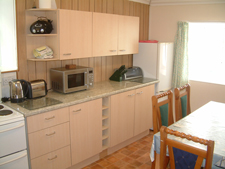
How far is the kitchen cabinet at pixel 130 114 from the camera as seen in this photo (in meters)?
3.25

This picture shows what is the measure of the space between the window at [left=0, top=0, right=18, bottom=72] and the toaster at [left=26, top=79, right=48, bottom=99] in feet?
0.95

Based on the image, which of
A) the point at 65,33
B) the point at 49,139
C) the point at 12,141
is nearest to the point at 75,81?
the point at 65,33

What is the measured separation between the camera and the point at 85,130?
9.37 ft

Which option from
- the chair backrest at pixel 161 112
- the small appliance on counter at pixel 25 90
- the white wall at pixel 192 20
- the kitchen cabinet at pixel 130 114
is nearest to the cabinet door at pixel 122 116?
the kitchen cabinet at pixel 130 114

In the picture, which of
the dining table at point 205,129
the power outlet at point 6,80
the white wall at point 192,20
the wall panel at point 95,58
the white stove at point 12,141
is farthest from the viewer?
the white wall at point 192,20

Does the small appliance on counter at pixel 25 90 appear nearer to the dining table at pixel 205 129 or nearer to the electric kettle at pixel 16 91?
the electric kettle at pixel 16 91

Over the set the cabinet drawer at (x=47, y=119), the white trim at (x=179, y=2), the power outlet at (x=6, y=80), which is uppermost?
the white trim at (x=179, y=2)

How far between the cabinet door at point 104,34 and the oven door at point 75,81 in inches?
13.8

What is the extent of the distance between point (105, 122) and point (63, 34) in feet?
4.24

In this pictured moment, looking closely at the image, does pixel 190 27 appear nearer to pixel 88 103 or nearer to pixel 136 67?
pixel 136 67

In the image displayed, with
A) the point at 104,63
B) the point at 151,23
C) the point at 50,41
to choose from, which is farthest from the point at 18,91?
the point at 151,23

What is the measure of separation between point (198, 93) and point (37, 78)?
2.75 m

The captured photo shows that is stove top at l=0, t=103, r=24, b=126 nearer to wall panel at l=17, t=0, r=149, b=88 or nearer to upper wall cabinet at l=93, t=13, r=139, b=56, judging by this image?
wall panel at l=17, t=0, r=149, b=88

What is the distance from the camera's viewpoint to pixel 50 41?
2846 millimetres
